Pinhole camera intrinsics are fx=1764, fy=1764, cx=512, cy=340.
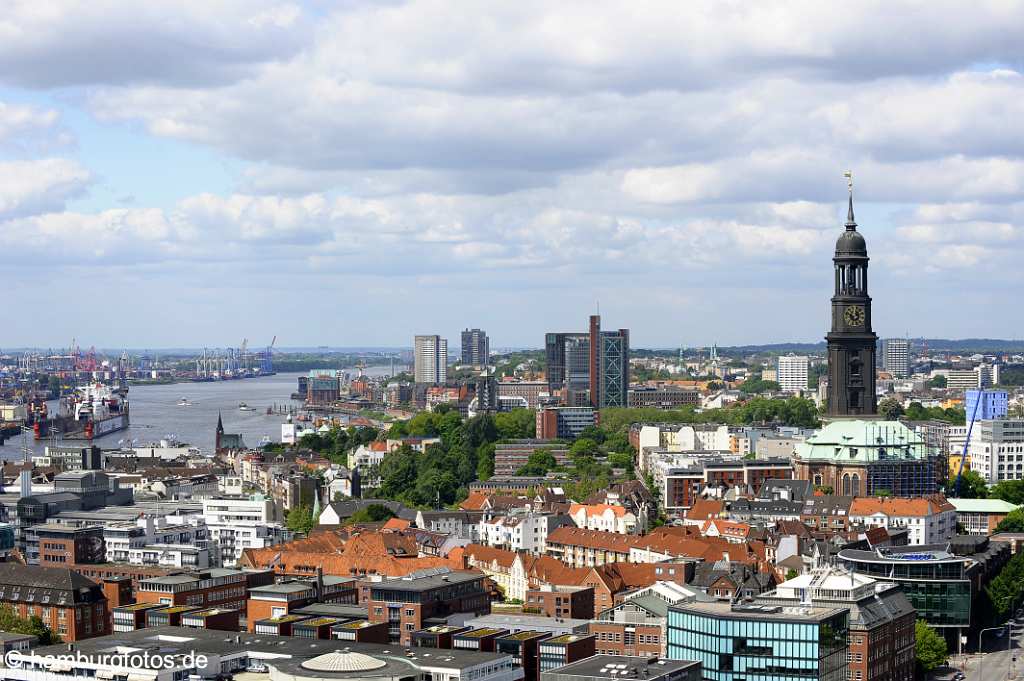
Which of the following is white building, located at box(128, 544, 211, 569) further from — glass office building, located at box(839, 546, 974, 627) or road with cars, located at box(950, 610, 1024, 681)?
road with cars, located at box(950, 610, 1024, 681)

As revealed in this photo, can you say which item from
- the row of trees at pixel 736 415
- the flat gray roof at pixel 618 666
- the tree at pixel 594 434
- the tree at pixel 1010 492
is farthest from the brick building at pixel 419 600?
the row of trees at pixel 736 415

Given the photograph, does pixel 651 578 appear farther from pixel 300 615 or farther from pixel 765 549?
pixel 300 615

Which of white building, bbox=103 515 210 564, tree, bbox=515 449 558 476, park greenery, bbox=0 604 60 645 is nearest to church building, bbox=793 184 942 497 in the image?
tree, bbox=515 449 558 476

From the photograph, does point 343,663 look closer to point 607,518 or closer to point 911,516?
point 607,518

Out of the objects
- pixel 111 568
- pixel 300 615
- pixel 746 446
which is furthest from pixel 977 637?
pixel 746 446

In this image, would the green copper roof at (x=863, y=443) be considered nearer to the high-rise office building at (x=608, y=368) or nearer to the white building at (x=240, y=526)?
the white building at (x=240, y=526)

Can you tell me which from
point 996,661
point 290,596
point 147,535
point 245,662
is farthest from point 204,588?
point 996,661
